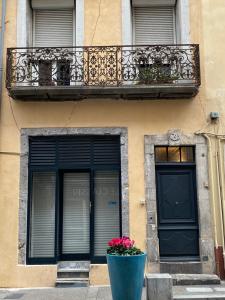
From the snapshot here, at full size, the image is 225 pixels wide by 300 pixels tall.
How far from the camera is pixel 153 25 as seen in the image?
33.6 feet

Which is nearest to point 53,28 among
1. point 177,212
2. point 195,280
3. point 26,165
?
point 26,165

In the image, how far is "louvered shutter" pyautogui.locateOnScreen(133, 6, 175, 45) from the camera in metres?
10.2

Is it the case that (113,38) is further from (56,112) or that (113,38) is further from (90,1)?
(56,112)

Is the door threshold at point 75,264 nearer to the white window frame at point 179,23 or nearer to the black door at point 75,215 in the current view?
the black door at point 75,215

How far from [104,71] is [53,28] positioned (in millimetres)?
1983

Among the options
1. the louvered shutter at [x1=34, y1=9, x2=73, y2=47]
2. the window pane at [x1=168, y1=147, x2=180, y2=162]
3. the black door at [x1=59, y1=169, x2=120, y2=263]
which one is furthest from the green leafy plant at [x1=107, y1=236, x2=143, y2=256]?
the louvered shutter at [x1=34, y1=9, x2=73, y2=47]

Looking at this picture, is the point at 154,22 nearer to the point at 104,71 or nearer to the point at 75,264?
the point at 104,71

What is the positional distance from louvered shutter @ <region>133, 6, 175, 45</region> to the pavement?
19.5ft

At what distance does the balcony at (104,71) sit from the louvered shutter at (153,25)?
540mm

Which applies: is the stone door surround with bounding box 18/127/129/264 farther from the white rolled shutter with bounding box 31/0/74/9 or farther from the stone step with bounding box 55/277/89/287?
the white rolled shutter with bounding box 31/0/74/9

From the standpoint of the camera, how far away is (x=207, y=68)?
31.7 feet

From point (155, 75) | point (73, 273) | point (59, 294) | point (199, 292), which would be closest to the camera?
point (199, 292)

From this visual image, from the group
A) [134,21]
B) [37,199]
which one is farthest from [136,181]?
[134,21]

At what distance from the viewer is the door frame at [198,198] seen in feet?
29.3
